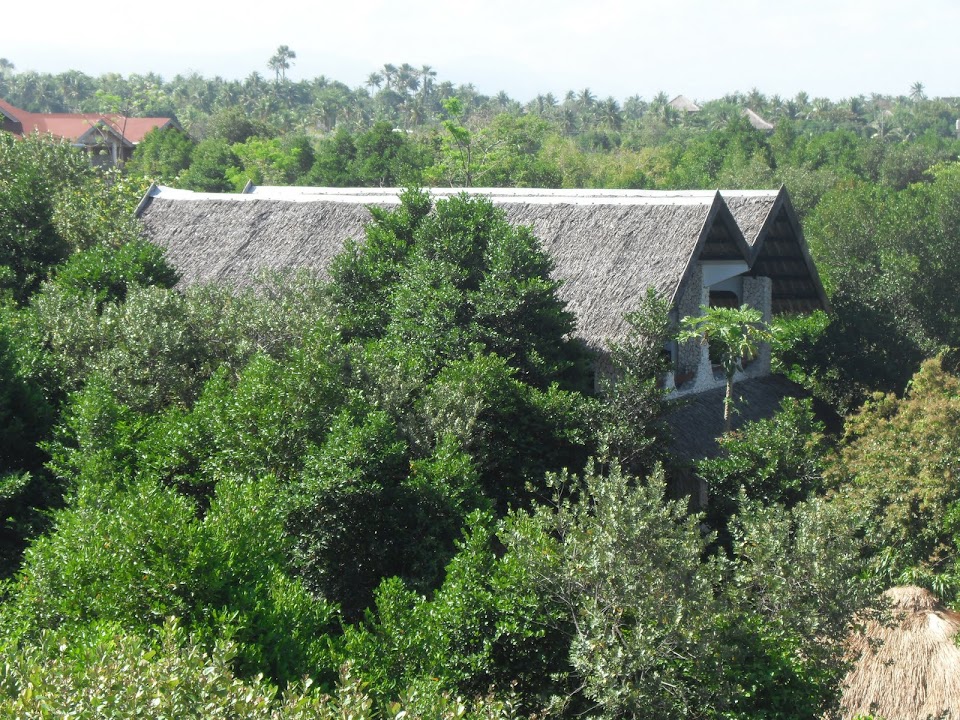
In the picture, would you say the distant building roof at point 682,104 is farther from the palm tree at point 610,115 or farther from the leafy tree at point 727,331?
the leafy tree at point 727,331

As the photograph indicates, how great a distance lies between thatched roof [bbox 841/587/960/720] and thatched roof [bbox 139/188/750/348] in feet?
18.2

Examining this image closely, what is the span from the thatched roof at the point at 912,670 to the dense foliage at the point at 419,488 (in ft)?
2.47

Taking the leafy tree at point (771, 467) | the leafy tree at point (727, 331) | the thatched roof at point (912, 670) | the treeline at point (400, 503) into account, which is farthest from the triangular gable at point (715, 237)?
the thatched roof at point (912, 670)

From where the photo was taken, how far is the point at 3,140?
2144cm

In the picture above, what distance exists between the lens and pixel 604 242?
56.6 ft

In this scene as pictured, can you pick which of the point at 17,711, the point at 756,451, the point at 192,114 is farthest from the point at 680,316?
the point at 192,114

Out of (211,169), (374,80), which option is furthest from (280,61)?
(211,169)

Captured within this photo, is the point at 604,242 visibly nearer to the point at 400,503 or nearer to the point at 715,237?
the point at 715,237

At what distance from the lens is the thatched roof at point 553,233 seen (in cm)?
1625

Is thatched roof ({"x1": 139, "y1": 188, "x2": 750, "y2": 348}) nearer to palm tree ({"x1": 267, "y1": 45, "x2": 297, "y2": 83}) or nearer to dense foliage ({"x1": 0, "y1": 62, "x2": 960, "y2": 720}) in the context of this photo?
dense foliage ({"x1": 0, "y1": 62, "x2": 960, "y2": 720})

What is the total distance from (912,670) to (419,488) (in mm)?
5908

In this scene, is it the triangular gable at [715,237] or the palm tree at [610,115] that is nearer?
the triangular gable at [715,237]

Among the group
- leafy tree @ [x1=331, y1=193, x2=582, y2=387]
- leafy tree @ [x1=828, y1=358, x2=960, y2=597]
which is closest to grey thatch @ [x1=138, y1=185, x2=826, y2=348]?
leafy tree @ [x1=331, y1=193, x2=582, y2=387]

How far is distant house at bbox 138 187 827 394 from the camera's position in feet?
53.7
